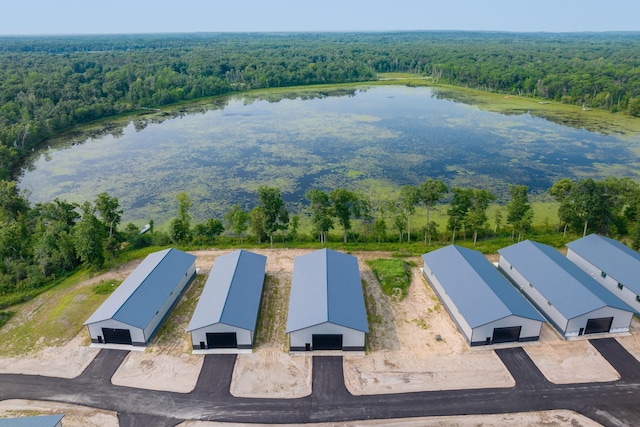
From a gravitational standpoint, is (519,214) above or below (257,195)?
above

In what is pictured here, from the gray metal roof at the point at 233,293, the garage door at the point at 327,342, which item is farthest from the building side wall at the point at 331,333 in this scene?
the gray metal roof at the point at 233,293

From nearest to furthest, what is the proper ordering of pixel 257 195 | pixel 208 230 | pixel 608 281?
pixel 608 281 → pixel 208 230 → pixel 257 195

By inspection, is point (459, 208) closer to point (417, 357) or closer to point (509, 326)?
point (509, 326)

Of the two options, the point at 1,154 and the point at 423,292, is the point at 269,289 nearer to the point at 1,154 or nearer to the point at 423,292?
the point at 423,292

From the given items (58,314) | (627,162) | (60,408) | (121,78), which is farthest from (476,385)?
(121,78)

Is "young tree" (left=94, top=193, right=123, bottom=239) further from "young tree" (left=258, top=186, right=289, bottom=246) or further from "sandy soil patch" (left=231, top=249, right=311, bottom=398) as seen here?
"sandy soil patch" (left=231, top=249, right=311, bottom=398)

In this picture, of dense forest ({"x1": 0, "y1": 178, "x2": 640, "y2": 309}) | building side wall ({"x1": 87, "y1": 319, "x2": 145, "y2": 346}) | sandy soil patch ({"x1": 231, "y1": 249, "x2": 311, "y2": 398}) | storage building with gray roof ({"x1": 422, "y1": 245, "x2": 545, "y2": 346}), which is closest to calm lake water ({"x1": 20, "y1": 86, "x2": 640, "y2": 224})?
dense forest ({"x1": 0, "y1": 178, "x2": 640, "y2": 309})

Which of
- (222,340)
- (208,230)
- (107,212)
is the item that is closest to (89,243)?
(107,212)
